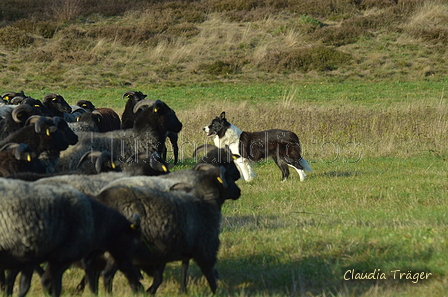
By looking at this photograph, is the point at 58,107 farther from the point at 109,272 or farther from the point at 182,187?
the point at 109,272

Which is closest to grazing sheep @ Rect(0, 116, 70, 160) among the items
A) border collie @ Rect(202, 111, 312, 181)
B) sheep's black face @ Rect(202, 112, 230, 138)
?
border collie @ Rect(202, 111, 312, 181)

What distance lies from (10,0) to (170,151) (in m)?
35.6

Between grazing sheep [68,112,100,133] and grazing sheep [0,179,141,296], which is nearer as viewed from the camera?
grazing sheep [0,179,141,296]

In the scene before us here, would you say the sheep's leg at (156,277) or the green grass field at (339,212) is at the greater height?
the sheep's leg at (156,277)

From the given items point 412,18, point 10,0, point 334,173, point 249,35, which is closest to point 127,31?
point 249,35

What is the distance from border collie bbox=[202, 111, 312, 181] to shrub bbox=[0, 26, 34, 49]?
29.2 meters

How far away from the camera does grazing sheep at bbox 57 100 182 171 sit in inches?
433

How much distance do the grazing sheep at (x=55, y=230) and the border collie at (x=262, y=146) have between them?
763cm

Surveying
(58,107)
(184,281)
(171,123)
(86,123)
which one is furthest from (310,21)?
(184,281)

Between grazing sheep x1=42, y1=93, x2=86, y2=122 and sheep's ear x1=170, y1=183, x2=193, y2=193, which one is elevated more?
sheep's ear x1=170, y1=183, x2=193, y2=193

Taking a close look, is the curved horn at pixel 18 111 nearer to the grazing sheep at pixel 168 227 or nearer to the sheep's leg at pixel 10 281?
the grazing sheep at pixel 168 227

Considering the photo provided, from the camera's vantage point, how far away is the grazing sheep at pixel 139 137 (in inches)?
433

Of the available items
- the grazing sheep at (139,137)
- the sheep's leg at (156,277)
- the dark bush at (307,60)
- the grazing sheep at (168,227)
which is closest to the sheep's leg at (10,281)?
the grazing sheep at (168,227)

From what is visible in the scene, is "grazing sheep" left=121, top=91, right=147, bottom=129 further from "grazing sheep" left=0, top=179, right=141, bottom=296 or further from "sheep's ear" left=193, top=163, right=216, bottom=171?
"grazing sheep" left=0, top=179, right=141, bottom=296
